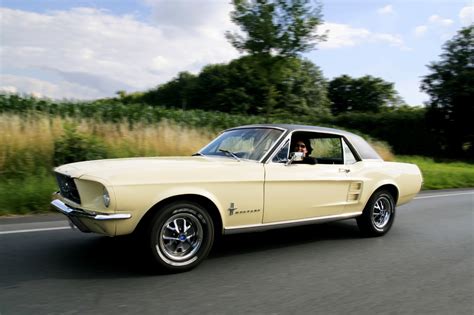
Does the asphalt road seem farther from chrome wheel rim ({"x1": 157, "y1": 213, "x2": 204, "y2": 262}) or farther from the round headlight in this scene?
the round headlight

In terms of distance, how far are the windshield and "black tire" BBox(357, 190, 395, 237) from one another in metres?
1.95

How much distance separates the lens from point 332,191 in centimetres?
570

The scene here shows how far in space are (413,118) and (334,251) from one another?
30490 mm

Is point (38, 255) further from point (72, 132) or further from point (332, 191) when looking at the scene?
point (72, 132)

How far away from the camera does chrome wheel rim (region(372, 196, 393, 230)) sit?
648 centimetres

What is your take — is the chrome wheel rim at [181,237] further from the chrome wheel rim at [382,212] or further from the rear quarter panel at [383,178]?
the chrome wheel rim at [382,212]

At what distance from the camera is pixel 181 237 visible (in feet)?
14.3

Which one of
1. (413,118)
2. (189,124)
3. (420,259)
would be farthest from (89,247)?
(413,118)

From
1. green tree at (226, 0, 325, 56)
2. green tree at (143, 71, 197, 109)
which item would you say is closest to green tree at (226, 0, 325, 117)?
green tree at (226, 0, 325, 56)

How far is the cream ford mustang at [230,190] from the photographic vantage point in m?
4.07

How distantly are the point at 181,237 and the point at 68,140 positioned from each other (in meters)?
7.25

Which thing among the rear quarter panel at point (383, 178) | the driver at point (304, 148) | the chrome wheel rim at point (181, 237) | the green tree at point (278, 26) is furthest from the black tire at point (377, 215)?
the green tree at point (278, 26)

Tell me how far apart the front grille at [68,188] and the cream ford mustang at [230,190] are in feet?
0.04

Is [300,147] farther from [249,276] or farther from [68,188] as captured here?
[68,188]
